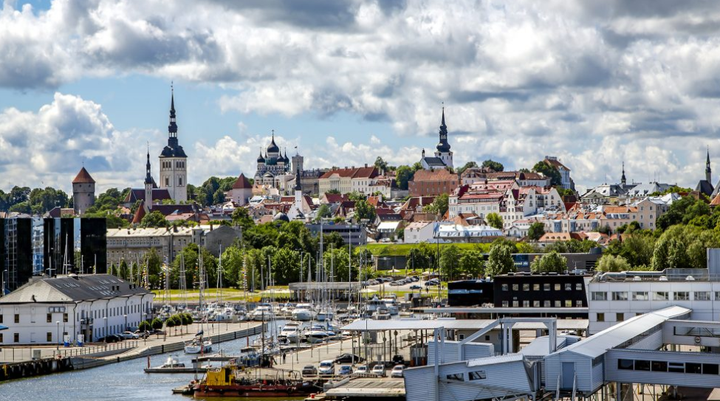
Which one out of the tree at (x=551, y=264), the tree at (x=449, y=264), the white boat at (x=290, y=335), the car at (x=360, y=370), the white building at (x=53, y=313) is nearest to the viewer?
the car at (x=360, y=370)

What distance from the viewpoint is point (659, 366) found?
34125 millimetres

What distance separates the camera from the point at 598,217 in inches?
7023

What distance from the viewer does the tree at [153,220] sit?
586 ft

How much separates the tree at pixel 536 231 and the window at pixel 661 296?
12415 cm

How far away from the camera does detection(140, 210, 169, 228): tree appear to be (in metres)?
179

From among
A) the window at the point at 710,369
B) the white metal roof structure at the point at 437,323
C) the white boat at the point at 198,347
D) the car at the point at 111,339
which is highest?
the white metal roof structure at the point at 437,323

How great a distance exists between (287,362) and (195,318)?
3157 centimetres

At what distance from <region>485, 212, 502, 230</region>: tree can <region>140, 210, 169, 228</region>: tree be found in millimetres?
44241

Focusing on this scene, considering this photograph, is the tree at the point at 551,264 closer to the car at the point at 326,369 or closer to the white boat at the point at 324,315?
the white boat at the point at 324,315

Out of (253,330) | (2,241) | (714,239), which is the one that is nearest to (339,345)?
(253,330)

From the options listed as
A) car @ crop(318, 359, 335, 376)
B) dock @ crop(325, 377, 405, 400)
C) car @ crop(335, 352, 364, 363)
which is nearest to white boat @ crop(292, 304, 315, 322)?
car @ crop(335, 352, 364, 363)

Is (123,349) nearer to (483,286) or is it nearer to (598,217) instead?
(483,286)

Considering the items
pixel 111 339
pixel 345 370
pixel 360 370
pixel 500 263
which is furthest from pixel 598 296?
pixel 500 263

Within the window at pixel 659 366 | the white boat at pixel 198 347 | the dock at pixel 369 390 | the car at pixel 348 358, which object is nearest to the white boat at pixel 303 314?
the white boat at pixel 198 347
